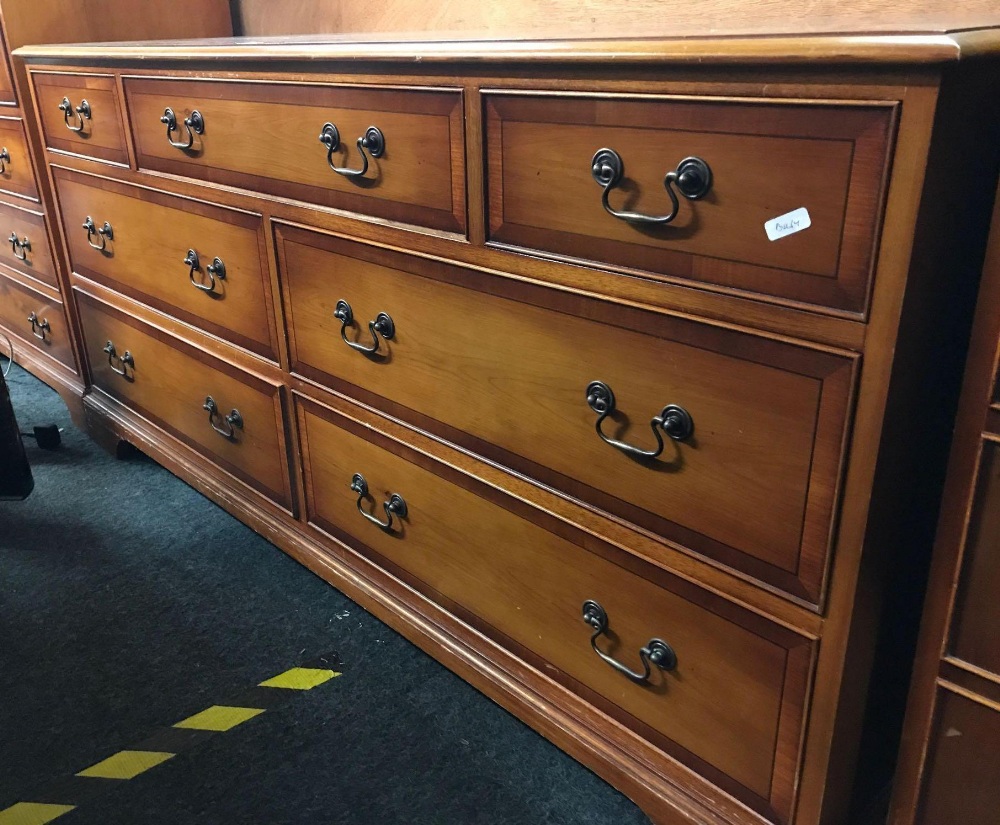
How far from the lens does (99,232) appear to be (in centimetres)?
179

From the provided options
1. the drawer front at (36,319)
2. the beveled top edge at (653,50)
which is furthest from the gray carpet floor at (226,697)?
the beveled top edge at (653,50)

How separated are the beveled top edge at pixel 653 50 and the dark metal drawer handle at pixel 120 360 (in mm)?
819

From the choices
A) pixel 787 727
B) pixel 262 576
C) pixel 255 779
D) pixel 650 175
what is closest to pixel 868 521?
pixel 787 727

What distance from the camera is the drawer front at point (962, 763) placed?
0.82 meters

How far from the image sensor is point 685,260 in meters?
0.81

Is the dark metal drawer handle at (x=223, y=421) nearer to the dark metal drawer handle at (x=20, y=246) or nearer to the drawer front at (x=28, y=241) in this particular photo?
the drawer front at (x=28, y=241)

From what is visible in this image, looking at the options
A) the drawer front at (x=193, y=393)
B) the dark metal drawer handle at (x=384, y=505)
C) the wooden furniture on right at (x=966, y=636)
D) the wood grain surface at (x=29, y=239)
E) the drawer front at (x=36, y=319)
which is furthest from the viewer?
the drawer front at (x=36, y=319)

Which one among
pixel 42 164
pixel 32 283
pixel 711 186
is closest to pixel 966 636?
pixel 711 186

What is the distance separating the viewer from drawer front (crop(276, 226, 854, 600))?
2.60ft

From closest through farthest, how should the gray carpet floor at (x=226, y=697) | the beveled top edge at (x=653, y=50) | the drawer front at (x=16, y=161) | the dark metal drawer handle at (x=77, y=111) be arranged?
the beveled top edge at (x=653, y=50), the gray carpet floor at (x=226, y=697), the dark metal drawer handle at (x=77, y=111), the drawer front at (x=16, y=161)

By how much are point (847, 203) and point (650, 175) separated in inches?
7.4

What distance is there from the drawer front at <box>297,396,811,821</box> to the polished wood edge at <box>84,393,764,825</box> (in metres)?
0.02

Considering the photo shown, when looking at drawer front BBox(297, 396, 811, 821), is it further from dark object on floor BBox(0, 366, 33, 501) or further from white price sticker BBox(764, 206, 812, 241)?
dark object on floor BBox(0, 366, 33, 501)

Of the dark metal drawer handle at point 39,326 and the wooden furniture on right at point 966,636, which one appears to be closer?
the wooden furniture on right at point 966,636
